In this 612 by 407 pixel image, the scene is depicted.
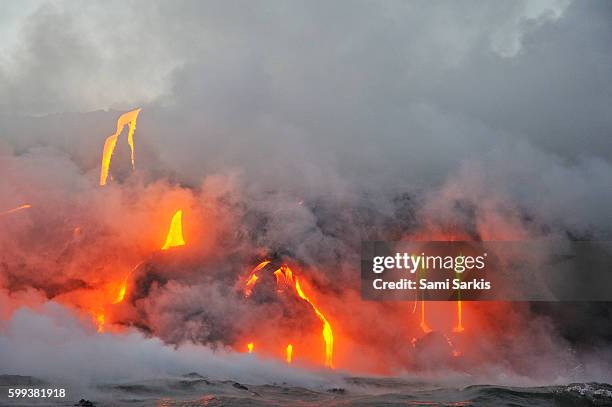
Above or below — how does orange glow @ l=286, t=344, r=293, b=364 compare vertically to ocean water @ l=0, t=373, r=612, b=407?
above

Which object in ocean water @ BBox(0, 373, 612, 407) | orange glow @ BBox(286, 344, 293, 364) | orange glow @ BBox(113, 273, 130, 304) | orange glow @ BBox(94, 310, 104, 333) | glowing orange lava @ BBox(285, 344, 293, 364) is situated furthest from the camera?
orange glow @ BBox(113, 273, 130, 304)

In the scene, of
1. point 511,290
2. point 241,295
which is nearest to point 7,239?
point 241,295

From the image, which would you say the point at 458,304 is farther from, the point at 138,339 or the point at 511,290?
the point at 138,339

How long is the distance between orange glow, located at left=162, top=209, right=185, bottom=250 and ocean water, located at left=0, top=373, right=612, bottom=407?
20.1 m

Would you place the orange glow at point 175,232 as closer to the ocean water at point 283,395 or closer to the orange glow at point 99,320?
the orange glow at point 99,320

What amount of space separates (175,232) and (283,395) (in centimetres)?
2937

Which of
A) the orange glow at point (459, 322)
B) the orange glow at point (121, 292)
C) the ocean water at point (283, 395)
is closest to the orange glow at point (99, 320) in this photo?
the orange glow at point (121, 292)

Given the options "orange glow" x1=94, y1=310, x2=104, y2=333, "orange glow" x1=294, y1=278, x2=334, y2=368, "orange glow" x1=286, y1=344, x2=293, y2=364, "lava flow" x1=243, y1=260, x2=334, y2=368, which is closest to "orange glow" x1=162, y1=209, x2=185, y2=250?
"lava flow" x1=243, y1=260, x2=334, y2=368

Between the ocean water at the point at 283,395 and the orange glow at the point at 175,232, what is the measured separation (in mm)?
20063

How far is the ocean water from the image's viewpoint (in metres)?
39.1

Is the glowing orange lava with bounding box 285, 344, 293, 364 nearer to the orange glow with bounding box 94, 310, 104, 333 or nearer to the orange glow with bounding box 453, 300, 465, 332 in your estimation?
the orange glow with bounding box 453, 300, 465, 332

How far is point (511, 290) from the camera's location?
237 ft

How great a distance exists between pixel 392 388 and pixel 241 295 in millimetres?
21325

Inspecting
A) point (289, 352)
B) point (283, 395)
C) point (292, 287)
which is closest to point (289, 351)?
point (289, 352)
